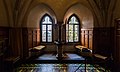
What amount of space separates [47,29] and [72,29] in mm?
1837

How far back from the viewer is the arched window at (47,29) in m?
14.4

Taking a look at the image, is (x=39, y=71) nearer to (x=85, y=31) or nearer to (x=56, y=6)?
(x=56, y=6)

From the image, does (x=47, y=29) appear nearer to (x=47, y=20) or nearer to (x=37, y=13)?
(x=47, y=20)

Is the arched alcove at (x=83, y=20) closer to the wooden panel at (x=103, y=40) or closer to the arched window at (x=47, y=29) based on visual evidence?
the arched window at (x=47, y=29)

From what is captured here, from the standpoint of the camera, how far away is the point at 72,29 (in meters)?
14.7

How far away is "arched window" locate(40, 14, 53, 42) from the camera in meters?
14.4

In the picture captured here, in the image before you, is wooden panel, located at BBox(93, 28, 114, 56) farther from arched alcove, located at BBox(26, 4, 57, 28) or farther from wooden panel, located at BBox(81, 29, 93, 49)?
arched alcove, located at BBox(26, 4, 57, 28)

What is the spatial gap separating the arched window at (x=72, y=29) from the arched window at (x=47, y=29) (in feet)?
4.08

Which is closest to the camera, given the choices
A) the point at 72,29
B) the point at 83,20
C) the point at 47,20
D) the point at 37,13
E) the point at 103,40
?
the point at 103,40

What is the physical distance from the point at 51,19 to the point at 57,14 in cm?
302

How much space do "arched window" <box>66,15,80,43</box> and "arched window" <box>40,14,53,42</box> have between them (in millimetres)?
1242

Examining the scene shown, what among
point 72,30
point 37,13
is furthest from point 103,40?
point 37,13

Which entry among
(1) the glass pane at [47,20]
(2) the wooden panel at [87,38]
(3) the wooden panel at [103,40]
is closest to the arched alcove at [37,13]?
(1) the glass pane at [47,20]

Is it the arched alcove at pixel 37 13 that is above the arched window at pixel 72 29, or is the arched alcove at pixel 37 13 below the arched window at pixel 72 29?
above
